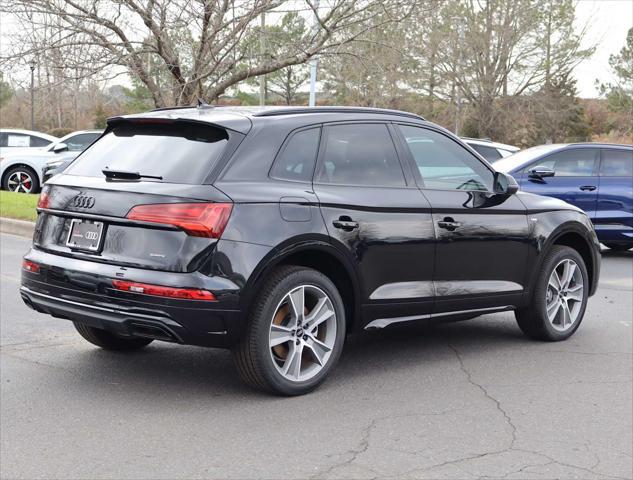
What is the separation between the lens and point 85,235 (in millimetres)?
5398

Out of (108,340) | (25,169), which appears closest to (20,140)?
(25,169)

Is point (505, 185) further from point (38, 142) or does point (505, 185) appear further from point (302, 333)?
point (38, 142)

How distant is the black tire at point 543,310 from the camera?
23.3 ft

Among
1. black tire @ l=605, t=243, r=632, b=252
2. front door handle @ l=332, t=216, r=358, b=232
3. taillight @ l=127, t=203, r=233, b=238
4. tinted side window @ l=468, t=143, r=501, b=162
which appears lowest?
black tire @ l=605, t=243, r=632, b=252

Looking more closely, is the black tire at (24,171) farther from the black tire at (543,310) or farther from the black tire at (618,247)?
the black tire at (543,310)

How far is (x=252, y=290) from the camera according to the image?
17.0ft

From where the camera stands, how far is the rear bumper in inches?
198

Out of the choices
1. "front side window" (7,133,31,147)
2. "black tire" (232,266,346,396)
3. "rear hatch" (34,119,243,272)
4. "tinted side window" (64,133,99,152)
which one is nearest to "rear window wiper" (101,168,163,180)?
"rear hatch" (34,119,243,272)

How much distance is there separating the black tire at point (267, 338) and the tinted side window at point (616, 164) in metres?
8.93

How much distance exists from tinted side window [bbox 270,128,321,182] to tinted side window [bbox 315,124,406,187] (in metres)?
0.08

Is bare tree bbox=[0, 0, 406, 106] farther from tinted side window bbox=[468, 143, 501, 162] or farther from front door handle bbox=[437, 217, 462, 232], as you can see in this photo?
front door handle bbox=[437, 217, 462, 232]

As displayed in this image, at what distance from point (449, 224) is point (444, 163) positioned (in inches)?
21.3

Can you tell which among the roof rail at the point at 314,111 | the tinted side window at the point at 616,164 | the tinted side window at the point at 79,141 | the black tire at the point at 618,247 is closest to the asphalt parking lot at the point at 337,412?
the roof rail at the point at 314,111

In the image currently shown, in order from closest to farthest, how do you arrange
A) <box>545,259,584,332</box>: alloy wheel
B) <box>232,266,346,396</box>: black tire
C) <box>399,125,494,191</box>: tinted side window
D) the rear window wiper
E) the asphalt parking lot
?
1. the asphalt parking lot
2. <box>232,266,346,396</box>: black tire
3. the rear window wiper
4. <box>399,125,494,191</box>: tinted side window
5. <box>545,259,584,332</box>: alloy wheel
